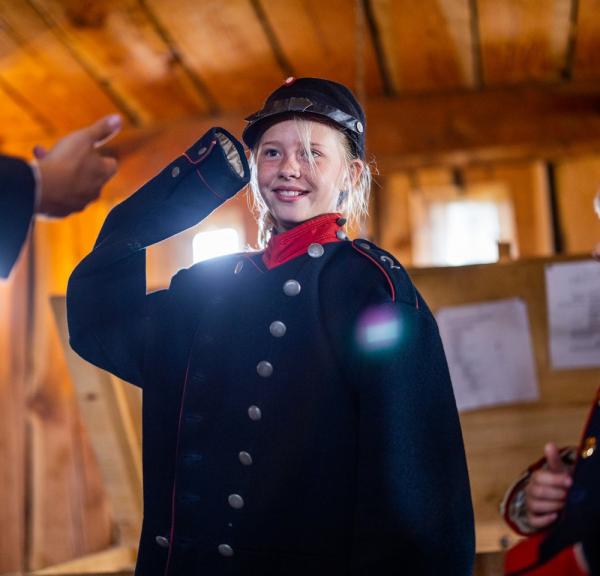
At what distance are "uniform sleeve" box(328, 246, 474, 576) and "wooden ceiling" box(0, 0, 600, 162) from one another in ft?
4.41

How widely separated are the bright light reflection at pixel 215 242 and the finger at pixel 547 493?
2.11 metres

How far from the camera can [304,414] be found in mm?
1255

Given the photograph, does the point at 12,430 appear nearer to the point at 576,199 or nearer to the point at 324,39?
the point at 324,39

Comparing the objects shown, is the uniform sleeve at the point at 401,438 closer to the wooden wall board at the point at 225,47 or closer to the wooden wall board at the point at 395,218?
the wooden wall board at the point at 225,47

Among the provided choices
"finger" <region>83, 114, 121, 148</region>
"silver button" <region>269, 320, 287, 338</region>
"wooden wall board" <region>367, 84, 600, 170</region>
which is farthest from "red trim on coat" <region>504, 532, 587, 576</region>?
"wooden wall board" <region>367, 84, 600, 170</region>

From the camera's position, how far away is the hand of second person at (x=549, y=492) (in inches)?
45.6

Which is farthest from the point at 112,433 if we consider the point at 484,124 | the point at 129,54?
the point at 484,124

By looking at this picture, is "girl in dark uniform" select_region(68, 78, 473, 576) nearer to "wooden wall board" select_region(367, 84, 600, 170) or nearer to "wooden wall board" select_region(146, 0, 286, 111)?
"wooden wall board" select_region(146, 0, 286, 111)

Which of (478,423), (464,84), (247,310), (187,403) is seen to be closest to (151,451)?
(187,403)

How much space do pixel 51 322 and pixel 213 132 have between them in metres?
1.90

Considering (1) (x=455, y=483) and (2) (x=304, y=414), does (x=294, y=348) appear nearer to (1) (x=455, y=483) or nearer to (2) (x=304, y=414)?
(2) (x=304, y=414)

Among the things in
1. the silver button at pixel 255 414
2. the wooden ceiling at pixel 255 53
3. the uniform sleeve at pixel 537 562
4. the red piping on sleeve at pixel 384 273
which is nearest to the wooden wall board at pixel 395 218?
the wooden ceiling at pixel 255 53

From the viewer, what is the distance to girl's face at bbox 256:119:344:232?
4.48 ft

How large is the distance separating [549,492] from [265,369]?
15.2 inches
